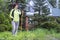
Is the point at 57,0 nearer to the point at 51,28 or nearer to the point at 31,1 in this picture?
the point at 31,1

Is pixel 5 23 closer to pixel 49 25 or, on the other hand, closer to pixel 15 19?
pixel 49 25

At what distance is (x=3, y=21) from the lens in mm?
19500

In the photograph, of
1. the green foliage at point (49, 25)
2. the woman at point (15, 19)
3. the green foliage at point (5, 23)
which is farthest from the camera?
the green foliage at point (49, 25)

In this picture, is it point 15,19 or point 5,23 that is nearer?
point 15,19

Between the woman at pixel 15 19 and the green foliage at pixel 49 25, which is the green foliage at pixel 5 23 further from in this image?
the woman at pixel 15 19

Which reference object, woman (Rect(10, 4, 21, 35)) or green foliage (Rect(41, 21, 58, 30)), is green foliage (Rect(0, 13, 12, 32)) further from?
woman (Rect(10, 4, 21, 35))

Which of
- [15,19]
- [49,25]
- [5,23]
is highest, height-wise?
[15,19]

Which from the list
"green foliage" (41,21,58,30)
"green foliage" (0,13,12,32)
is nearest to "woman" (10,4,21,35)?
"green foliage" (0,13,12,32)

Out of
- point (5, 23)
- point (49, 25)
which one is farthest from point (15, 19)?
point (49, 25)

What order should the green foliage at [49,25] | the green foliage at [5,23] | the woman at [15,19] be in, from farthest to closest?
the green foliage at [49,25] < the green foliage at [5,23] < the woman at [15,19]

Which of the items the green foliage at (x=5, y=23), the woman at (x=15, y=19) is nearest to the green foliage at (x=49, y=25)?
the green foliage at (x=5, y=23)

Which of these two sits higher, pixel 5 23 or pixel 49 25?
pixel 5 23

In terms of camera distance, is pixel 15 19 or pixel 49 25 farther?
pixel 49 25

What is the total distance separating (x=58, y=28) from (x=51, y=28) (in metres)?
0.55
